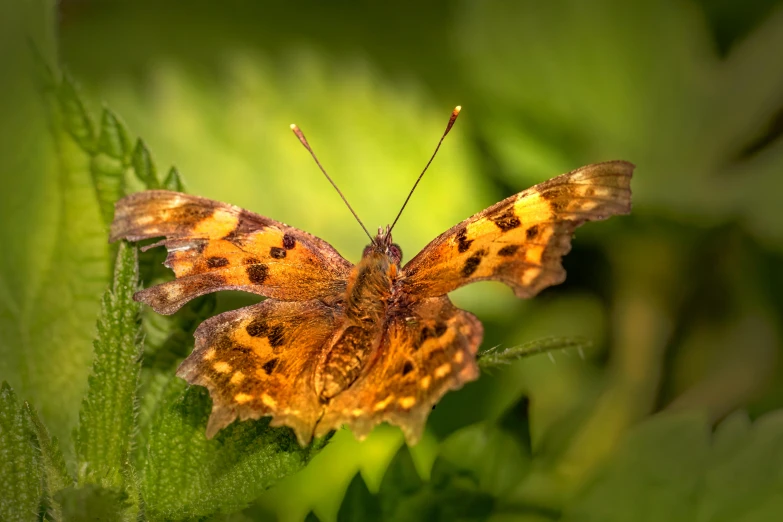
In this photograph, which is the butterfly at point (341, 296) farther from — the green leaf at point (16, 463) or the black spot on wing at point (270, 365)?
the green leaf at point (16, 463)

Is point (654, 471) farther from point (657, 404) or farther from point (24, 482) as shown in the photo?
point (24, 482)

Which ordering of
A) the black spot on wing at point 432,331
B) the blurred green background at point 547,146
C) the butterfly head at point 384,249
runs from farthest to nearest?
the blurred green background at point 547,146 < the butterfly head at point 384,249 < the black spot on wing at point 432,331

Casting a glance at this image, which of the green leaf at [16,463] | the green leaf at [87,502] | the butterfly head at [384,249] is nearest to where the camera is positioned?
the green leaf at [87,502]

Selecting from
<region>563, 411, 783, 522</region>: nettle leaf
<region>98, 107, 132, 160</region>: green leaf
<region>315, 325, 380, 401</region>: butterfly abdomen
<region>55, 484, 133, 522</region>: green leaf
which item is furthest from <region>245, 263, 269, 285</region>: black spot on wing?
<region>563, 411, 783, 522</region>: nettle leaf

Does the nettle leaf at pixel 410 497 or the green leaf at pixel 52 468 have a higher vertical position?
the green leaf at pixel 52 468

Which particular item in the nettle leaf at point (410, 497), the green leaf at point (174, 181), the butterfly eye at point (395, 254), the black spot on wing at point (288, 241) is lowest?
the nettle leaf at point (410, 497)

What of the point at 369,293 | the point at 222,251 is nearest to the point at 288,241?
the point at 222,251

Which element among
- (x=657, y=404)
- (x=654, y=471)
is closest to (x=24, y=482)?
(x=654, y=471)

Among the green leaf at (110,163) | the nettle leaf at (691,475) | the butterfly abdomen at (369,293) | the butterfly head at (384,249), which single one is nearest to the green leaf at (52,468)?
the green leaf at (110,163)
